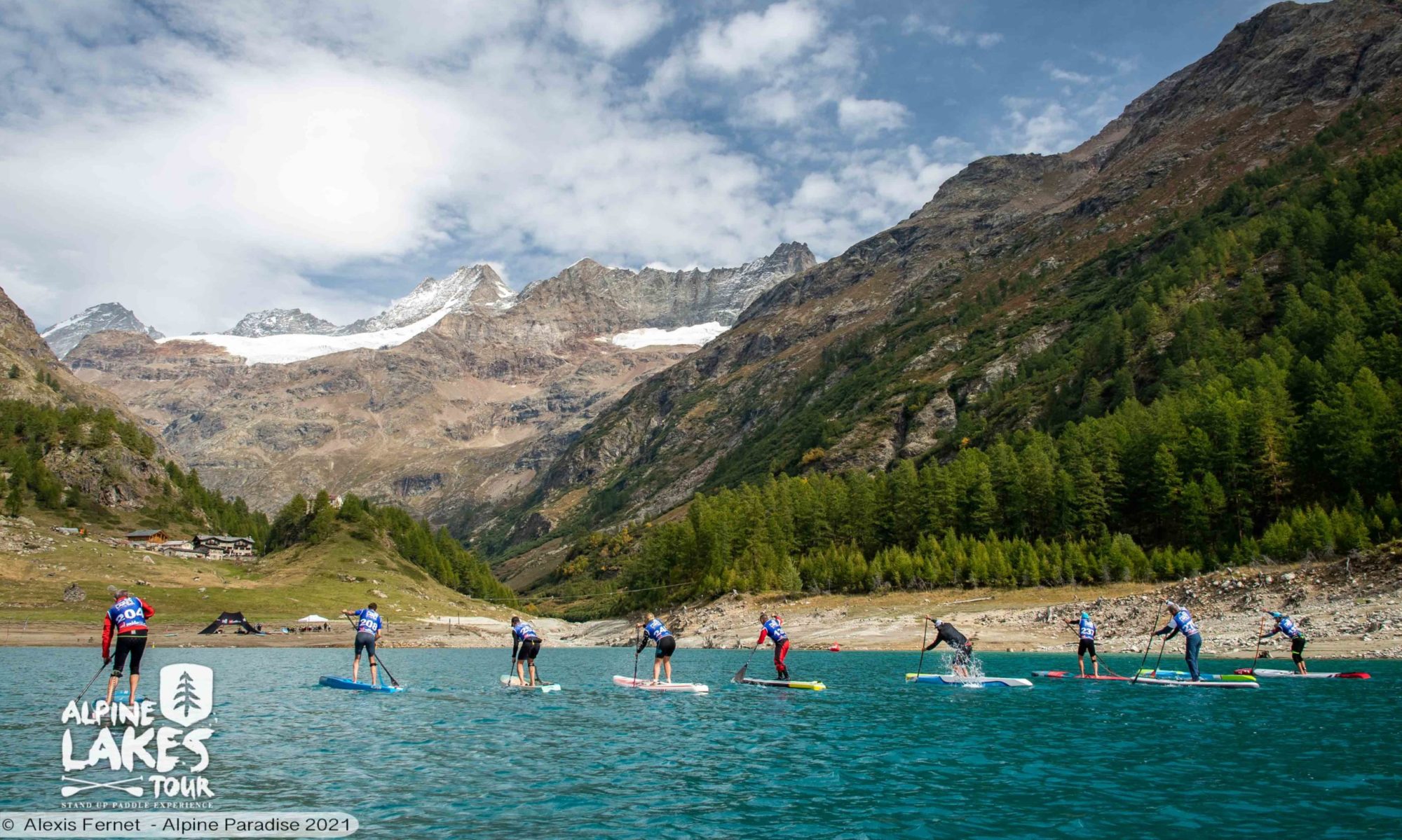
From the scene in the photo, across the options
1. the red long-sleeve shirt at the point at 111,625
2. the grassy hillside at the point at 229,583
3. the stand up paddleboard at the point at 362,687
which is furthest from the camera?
the grassy hillside at the point at 229,583

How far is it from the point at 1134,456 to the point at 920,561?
3287 centimetres

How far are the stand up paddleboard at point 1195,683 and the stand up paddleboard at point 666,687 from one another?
23142 mm

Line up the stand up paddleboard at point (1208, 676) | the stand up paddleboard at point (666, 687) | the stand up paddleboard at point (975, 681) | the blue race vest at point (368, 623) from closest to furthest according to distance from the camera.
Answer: the stand up paddleboard at point (1208, 676), the stand up paddleboard at point (975, 681), the stand up paddleboard at point (666, 687), the blue race vest at point (368, 623)

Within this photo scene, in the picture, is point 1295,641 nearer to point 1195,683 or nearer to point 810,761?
point 1195,683

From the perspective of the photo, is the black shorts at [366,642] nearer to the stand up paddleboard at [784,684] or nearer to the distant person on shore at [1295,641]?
the stand up paddleboard at [784,684]

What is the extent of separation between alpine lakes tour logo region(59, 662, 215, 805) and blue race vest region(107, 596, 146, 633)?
3779 mm

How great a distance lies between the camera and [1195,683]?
40.9 metres

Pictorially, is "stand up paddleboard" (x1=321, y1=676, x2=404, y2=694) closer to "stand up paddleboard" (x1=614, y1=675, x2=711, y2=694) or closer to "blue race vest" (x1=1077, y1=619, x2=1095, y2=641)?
"stand up paddleboard" (x1=614, y1=675, x2=711, y2=694)

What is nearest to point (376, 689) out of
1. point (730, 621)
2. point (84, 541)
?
point (730, 621)

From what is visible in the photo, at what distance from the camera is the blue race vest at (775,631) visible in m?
48.8

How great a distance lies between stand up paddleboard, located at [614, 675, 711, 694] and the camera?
44.4 metres

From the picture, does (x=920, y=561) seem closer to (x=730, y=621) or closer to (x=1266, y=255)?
(x=730, y=621)

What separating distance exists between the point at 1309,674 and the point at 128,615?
180 feet

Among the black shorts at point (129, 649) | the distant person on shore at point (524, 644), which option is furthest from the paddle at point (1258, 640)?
the black shorts at point (129, 649)
